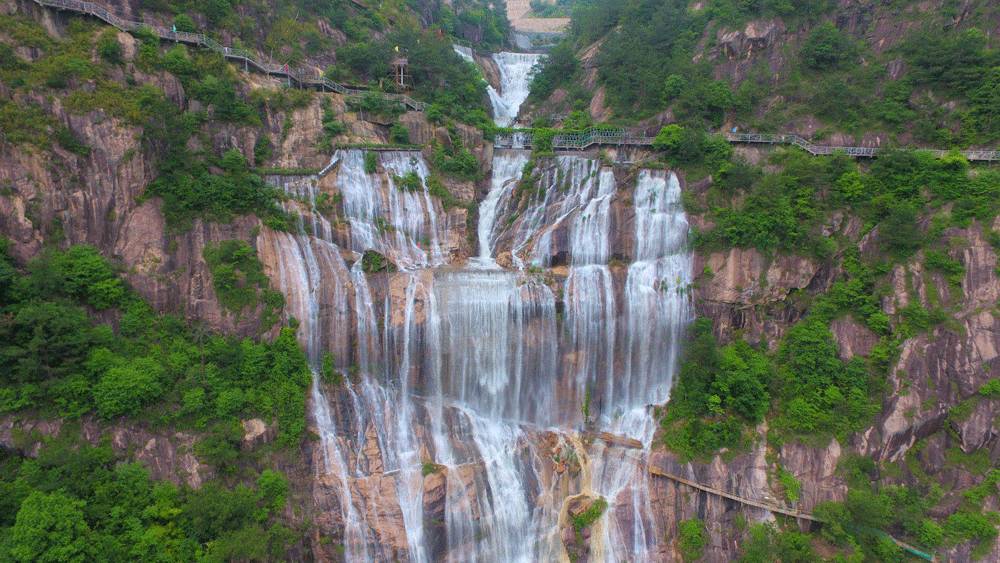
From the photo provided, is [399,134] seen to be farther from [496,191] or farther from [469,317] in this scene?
[469,317]

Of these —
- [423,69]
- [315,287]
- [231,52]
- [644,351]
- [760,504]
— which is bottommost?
[760,504]

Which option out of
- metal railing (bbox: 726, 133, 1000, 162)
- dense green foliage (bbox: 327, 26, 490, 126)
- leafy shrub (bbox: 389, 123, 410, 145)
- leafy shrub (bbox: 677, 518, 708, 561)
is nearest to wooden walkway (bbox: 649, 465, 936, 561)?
leafy shrub (bbox: 677, 518, 708, 561)

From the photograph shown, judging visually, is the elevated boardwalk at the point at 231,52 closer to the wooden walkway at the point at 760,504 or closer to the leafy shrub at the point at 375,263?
the leafy shrub at the point at 375,263

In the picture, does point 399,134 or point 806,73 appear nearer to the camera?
point 399,134

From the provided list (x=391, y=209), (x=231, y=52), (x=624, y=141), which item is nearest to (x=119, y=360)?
(x=391, y=209)

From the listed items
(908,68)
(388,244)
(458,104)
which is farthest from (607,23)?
(388,244)

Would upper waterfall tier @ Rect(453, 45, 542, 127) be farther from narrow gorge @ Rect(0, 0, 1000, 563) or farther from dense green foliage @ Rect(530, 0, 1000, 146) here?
narrow gorge @ Rect(0, 0, 1000, 563)
